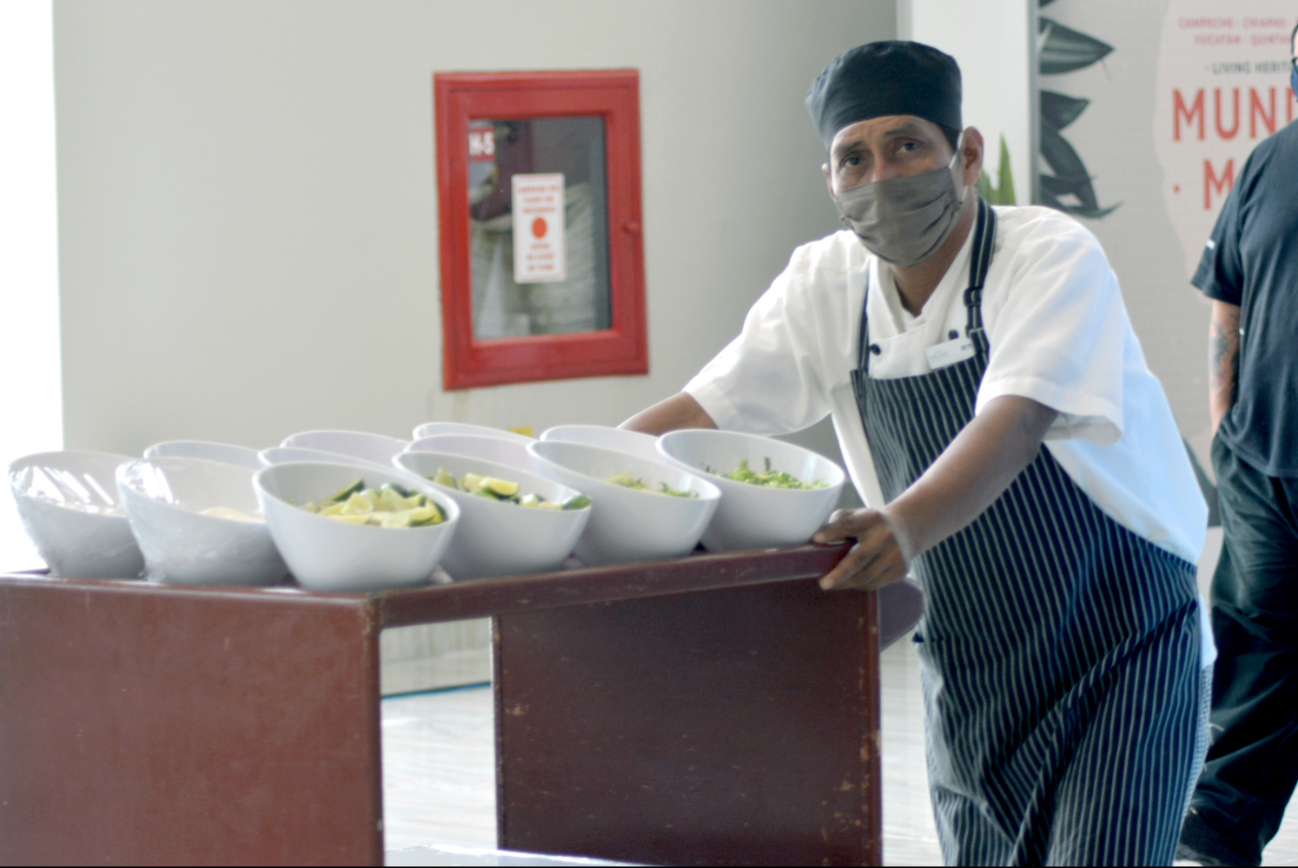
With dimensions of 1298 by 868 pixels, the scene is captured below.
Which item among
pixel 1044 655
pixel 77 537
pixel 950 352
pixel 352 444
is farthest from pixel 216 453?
pixel 1044 655

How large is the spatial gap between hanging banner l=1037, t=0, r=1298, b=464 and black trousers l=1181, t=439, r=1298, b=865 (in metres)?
1.51

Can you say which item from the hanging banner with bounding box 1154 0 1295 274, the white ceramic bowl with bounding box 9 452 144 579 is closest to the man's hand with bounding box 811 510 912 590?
Result: the white ceramic bowl with bounding box 9 452 144 579

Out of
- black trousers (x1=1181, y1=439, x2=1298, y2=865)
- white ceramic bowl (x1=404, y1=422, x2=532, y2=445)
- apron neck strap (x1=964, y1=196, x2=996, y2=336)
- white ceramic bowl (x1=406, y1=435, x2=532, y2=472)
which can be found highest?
apron neck strap (x1=964, y1=196, x2=996, y2=336)

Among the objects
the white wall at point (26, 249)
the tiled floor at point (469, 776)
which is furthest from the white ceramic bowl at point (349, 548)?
the white wall at point (26, 249)

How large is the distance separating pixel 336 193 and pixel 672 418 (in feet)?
9.22

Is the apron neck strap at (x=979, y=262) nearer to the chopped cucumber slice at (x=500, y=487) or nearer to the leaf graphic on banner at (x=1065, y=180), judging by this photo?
the chopped cucumber slice at (x=500, y=487)

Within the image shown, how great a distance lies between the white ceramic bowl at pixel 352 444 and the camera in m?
1.51

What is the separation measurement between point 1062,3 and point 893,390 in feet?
9.56

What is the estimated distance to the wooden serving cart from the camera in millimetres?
1068

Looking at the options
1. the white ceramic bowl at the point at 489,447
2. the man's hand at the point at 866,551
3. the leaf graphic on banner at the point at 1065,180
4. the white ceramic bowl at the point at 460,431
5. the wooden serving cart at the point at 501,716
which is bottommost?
the wooden serving cart at the point at 501,716

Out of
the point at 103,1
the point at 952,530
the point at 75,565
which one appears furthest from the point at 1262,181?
the point at 103,1

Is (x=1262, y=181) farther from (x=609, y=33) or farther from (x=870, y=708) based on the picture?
(x=609, y=33)

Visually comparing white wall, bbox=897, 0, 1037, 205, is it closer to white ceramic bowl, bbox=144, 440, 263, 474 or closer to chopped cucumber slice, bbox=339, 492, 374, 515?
white ceramic bowl, bbox=144, 440, 263, 474

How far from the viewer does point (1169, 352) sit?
175 inches
